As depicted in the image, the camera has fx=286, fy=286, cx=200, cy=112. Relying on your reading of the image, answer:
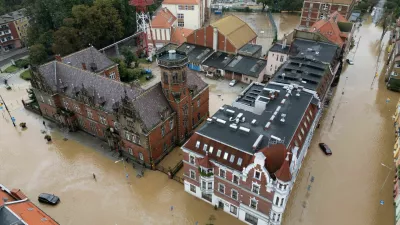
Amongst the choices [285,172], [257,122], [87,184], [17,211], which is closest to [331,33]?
[257,122]

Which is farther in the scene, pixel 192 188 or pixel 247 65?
pixel 247 65

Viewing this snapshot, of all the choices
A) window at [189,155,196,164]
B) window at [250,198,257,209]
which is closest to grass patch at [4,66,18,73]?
window at [189,155,196,164]

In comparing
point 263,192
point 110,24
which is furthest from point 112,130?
point 110,24

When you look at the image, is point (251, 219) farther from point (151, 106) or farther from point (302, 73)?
point (302, 73)

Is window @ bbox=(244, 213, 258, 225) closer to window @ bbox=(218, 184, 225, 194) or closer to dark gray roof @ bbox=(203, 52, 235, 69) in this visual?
window @ bbox=(218, 184, 225, 194)

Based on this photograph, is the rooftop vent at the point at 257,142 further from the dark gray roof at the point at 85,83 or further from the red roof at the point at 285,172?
the dark gray roof at the point at 85,83

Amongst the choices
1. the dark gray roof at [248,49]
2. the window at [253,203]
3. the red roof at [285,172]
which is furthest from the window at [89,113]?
the dark gray roof at [248,49]
